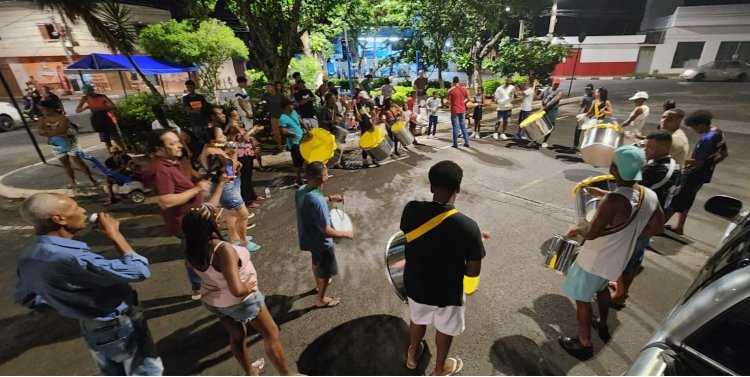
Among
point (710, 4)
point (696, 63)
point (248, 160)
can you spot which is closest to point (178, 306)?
point (248, 160)

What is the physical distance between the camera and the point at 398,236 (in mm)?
2670

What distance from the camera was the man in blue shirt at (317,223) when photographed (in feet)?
9.91

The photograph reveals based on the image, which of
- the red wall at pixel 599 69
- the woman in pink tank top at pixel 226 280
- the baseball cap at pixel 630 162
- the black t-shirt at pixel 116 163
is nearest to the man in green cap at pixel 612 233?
the baseball cap at pixel 630 162

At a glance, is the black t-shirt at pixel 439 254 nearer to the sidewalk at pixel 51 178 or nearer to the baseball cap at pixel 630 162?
the baseball cap at pixel 630 162

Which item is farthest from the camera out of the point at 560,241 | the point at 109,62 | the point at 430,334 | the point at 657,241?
the point at 109,62

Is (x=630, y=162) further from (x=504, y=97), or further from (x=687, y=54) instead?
(x=687, y=54)

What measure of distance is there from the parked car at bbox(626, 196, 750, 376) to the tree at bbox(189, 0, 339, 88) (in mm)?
9881

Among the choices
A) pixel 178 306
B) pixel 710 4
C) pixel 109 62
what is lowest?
pixel 178 306

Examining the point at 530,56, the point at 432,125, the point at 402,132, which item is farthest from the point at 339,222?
the point at 530,56

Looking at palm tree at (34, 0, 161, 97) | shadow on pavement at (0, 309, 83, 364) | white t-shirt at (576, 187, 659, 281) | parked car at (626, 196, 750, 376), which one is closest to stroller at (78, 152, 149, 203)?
shadow on pavement at (0, 309, 83, 364)

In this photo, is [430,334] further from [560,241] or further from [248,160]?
[248,160]

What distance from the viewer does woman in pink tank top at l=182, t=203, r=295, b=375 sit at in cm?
214

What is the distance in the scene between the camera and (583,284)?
2713 mm

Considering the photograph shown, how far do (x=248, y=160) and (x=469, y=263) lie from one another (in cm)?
472
